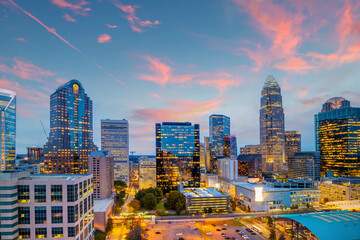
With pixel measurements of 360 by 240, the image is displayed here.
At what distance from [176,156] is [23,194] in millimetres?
124558

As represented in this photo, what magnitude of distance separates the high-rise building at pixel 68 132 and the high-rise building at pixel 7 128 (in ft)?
98.4

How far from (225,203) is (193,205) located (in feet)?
56.4

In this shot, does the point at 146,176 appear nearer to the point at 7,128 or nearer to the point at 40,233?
the point at 7,128

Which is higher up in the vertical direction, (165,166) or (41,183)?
(41,183)

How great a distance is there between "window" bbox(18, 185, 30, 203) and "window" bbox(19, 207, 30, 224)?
75.2 inches

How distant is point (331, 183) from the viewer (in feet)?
461

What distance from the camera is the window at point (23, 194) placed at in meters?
53.9

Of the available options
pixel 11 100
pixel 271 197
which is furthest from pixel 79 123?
pixel 271 197

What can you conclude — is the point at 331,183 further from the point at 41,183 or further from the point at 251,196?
the point at 41,183

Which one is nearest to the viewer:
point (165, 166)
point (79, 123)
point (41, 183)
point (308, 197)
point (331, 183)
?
point (41, 183)

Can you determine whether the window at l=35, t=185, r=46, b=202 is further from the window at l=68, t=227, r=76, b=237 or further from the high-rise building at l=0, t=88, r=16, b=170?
the high-rise building at l=0, t=88, r=16, b=170

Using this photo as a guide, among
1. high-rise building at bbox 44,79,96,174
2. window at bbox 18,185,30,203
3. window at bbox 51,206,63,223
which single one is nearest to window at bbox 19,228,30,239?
window at bbox 51,206,63,223

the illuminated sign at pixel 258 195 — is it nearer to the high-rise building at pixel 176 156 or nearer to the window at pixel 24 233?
the high-rise building at pixel 176 156

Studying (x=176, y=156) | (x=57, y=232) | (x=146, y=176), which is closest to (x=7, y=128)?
(x=146, y=176)
